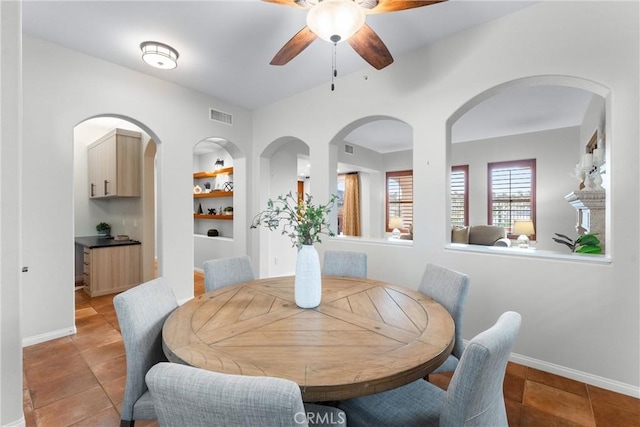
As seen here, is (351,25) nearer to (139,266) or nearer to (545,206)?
(139,266)

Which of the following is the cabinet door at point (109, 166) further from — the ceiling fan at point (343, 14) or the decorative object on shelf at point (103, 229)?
the ceiling fan at point (343, 14)

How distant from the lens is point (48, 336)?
9.14 ft

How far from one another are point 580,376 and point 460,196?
16.9 ft

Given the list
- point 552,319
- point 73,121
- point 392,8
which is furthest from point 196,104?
point 552,319

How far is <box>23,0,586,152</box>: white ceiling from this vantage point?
233cm

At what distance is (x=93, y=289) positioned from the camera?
411 centimetres

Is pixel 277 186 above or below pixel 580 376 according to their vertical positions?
above

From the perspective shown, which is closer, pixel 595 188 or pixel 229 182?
pixel 595 188

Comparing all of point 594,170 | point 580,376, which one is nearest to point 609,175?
point 580,376

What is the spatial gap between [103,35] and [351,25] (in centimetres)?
243

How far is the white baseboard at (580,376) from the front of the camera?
199cm

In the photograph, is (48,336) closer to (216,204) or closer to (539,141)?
(216,204)

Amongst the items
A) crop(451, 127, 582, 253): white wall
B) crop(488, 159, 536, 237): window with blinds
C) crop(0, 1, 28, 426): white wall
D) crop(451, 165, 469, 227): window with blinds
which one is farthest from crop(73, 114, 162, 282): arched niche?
crop(488, 159, 536, 237): window with blinds

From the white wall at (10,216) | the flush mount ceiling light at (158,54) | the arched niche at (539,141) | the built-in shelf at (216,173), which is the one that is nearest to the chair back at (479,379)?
the white wall at (10,216)
